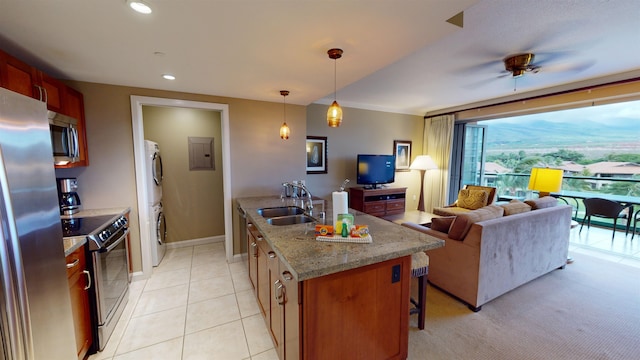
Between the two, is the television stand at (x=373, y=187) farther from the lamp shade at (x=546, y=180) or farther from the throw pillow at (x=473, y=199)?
the lamp shade at (x=546, y=180)

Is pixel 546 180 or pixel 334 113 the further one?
pixel 546 180

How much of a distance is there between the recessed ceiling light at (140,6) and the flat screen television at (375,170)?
3949 mm

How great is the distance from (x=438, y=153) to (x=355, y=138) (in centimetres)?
203

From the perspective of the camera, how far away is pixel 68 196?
8.02 feet

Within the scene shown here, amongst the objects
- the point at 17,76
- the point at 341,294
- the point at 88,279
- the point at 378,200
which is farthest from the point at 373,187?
the point at 17,76

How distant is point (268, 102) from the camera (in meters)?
3.48

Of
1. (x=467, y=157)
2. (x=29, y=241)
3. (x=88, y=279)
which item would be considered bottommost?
(x=88, y=279)

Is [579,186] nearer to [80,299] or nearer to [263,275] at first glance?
[263,275]

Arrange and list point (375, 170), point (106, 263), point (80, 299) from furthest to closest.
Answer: point (375, 170) < point (106, 263) < point (80, 299)

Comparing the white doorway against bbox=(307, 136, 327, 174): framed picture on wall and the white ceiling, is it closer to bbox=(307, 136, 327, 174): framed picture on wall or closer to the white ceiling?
the white ceiling

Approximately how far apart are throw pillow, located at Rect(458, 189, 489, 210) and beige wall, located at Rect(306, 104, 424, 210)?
1.22 meters

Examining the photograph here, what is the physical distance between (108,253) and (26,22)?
5.46 feet

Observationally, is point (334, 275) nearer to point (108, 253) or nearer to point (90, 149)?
point (108, 253)

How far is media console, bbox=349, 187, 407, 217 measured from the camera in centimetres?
470
